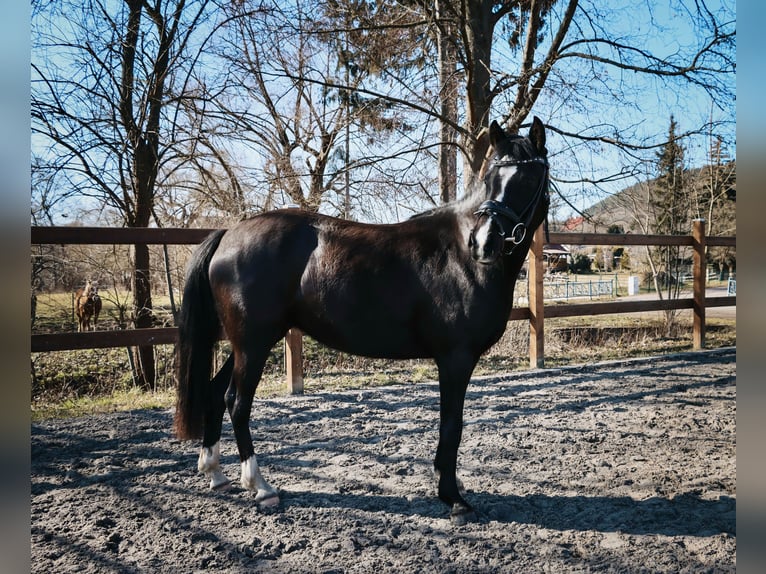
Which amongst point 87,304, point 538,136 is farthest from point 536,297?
point 87,304

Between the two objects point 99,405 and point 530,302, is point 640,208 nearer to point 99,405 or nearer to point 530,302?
point 530,302

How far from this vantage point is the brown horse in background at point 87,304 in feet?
23.8

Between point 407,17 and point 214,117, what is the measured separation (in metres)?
3.59

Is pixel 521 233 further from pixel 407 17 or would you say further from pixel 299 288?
pixel 407 17

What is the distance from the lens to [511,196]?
2459 mm

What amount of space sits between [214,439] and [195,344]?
1.95 feet

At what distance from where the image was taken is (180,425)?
285cm

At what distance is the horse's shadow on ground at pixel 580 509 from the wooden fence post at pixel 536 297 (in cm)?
354

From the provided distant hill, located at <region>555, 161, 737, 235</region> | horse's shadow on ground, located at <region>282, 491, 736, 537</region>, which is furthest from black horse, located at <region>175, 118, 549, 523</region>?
distant hill, located at <region>555, 161, 737, 235</region>

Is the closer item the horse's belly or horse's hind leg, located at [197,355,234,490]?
the horse's belly

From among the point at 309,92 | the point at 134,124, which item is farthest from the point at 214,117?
the point at 309,92

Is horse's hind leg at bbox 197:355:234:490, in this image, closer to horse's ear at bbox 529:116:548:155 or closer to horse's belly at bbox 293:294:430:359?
horse's belly at bbox 293:294:430:359

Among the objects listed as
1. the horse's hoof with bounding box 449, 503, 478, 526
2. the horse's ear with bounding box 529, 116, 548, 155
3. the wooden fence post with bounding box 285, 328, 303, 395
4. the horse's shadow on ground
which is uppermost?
the horse's ear with bounding box 529, 116, 548, 155

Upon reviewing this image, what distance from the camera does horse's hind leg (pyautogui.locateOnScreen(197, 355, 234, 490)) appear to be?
283 centimetres
